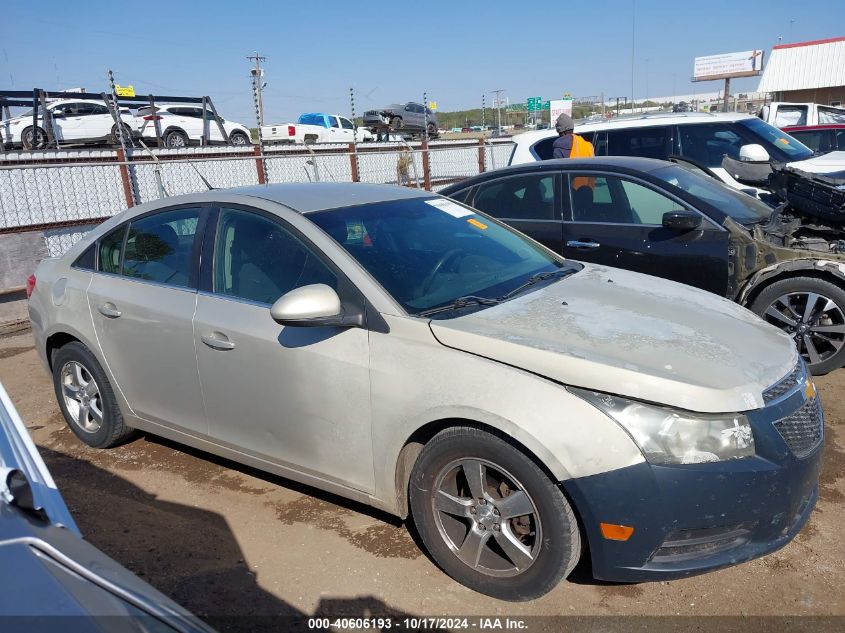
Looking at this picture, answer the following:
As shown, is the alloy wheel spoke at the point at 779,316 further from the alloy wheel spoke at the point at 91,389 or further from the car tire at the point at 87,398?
the alloy wheel spoke at the point at 91,389

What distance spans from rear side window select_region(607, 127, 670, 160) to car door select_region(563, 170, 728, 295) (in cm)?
389

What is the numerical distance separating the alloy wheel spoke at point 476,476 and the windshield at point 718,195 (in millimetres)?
3578

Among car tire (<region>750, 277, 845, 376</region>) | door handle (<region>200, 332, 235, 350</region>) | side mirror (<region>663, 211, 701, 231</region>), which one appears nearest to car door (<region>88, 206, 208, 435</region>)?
door handle (<region>200, 332, 235, 350</region>)

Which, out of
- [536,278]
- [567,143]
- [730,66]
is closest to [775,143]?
[567,143]

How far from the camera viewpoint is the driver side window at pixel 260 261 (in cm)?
327

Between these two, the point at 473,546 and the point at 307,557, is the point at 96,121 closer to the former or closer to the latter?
the point at 307,557

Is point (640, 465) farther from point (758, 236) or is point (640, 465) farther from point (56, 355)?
point (56, 355)

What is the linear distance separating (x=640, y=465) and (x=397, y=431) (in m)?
0.99

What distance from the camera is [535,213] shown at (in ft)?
19.6

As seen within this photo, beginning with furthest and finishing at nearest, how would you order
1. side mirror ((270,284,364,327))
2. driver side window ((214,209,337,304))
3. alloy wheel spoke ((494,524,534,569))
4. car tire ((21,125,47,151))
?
car tire ((21,125,47,151))
driver side window ((214,209,337,304))
side mirror ((270,284,364,327))
alloy wheel spoke ((494,524,534,569))

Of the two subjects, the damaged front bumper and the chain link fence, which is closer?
the damaged front bumper

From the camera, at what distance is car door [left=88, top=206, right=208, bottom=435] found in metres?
3.62

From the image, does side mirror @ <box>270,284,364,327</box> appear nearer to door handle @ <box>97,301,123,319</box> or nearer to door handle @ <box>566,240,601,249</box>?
door handle @ <box>97,301,123,319</box>

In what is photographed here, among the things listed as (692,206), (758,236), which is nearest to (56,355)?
(692,206)
